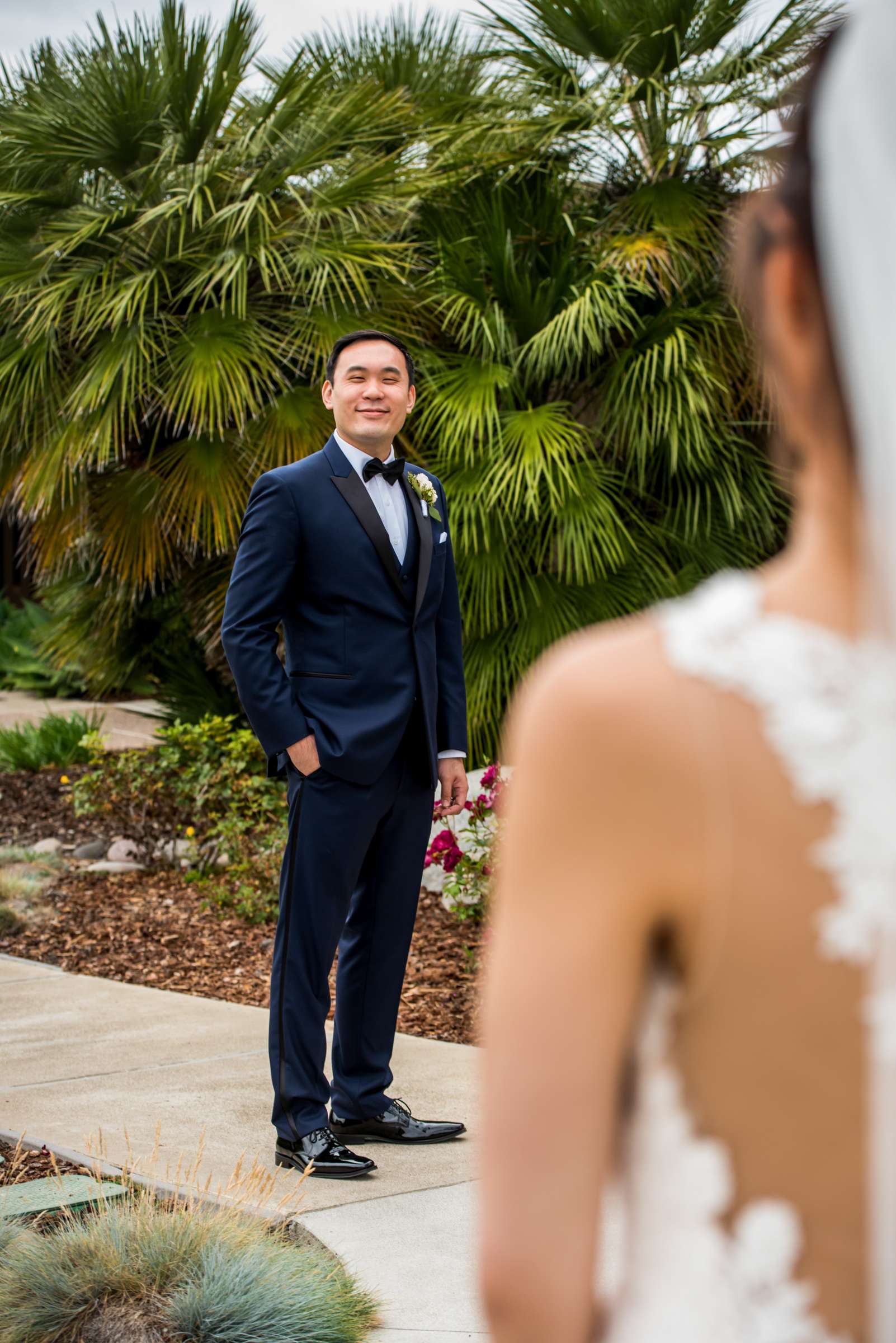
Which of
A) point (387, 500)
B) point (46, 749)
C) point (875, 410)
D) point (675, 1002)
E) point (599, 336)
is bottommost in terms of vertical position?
point (46, 749)

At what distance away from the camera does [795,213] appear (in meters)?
0.86

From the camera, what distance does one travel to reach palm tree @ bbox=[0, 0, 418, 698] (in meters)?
7.54

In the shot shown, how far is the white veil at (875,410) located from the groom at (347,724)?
109 inches

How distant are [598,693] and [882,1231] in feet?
1.10

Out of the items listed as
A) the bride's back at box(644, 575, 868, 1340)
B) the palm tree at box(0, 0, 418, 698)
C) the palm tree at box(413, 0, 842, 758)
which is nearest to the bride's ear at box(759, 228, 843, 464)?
the bride's back at box(644, 575, 868, 1340)

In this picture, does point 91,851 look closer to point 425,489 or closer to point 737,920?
point 425,489

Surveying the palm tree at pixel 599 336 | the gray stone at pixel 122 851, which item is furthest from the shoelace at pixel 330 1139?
the gray stone at pixel 122 851

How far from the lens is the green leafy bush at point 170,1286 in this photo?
2650mm

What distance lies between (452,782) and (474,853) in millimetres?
2081

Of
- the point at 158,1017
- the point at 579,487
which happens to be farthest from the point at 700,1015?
the point at 579,487

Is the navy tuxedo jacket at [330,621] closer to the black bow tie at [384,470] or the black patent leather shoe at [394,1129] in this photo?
the black bow tie at [384,470]

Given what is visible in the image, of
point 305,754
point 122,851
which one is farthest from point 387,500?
point 122,851

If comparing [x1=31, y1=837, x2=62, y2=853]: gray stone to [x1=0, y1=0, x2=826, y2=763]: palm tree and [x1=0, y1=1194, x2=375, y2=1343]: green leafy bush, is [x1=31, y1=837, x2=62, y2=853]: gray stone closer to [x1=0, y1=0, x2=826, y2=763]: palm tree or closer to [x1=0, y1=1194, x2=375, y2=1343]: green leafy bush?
[x1=0, y1=0, x2=826, y2=763]: palm tree

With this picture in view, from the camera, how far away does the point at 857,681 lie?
80 centimetres
